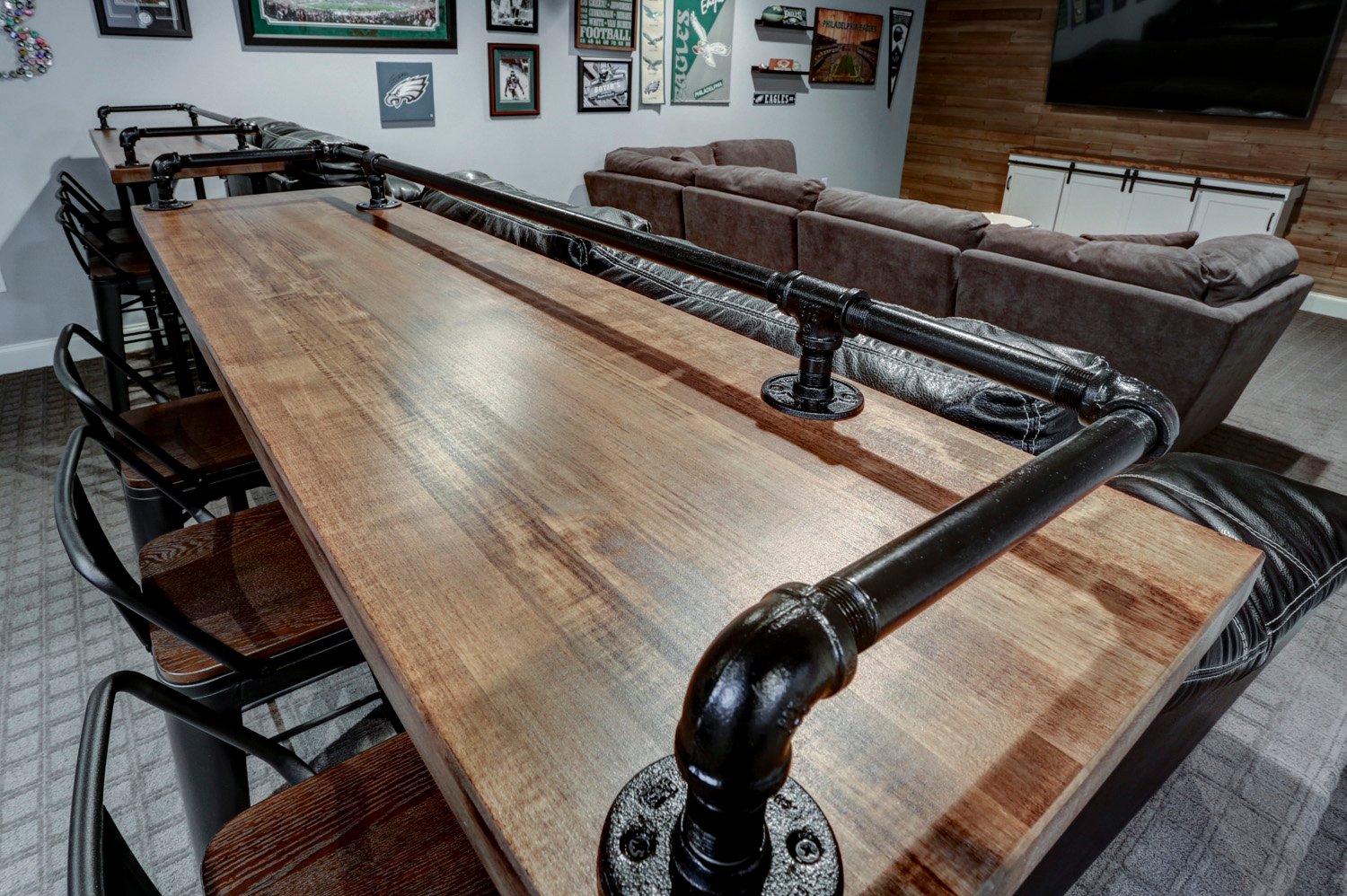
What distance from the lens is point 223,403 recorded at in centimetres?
160

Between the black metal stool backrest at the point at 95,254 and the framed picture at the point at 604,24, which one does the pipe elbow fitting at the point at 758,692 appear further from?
the framed picture at the point at 604,24

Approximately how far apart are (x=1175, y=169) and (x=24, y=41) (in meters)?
7.30

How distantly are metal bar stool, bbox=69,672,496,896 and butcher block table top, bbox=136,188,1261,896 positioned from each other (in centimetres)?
25

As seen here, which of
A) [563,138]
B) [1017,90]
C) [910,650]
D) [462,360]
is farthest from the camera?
[1017,90]

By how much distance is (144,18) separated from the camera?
140 inches

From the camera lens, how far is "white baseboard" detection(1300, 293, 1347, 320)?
5.16 meters

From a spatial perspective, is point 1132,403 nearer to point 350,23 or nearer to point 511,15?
point 350,23

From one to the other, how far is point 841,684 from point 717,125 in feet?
21.2

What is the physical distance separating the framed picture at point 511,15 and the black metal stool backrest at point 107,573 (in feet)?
14.6

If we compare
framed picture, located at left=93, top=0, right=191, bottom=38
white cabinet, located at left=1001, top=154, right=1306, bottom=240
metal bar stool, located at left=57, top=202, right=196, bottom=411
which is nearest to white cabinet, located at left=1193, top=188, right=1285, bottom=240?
white cabinet, located at left=1001, top=154, right=1306, bottom=240

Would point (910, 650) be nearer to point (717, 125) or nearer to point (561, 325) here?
point (561, 325)

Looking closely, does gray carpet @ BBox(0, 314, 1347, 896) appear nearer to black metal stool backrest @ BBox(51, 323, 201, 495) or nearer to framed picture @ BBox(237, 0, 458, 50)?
black metal stool backrest @ BBox(51, 323, 201, 495)

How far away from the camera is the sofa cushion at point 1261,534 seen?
3.39 feet

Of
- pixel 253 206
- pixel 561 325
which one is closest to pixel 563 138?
pixel 253 206
